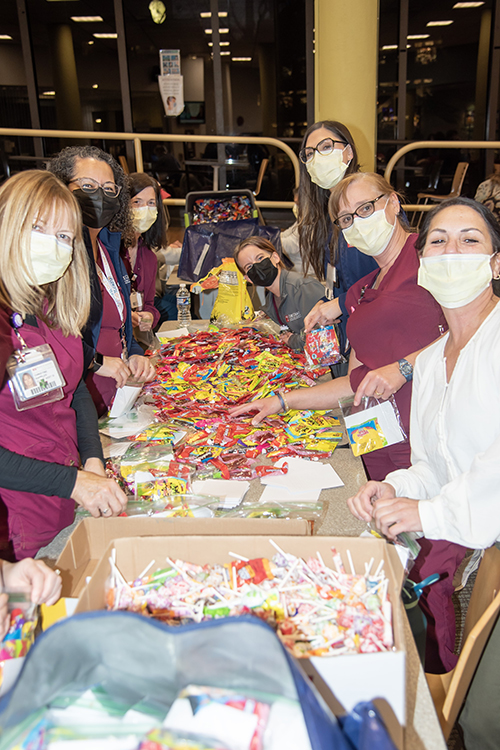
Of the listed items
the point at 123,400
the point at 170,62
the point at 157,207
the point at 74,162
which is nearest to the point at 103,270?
the point at 74,162

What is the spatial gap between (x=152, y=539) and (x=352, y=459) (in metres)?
0.93

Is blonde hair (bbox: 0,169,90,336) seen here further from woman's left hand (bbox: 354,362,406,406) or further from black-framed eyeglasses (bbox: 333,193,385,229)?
black-framed eyeglasses (bbox: 333,193,385,229)

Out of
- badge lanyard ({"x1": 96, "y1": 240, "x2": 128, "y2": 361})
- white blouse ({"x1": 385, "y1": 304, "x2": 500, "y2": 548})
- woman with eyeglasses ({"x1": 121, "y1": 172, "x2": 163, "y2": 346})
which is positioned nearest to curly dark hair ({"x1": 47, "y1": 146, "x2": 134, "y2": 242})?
badge lanyard ({"x1": 96, "y1": 240, "x2": 128, "y2": 361})

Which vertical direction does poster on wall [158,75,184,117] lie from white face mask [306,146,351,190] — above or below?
above

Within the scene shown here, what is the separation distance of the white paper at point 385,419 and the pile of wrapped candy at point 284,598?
2.43 feet

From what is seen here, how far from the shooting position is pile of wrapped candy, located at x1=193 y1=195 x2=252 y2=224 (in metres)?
5.32

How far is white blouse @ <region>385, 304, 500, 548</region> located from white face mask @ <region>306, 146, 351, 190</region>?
5.45 ft

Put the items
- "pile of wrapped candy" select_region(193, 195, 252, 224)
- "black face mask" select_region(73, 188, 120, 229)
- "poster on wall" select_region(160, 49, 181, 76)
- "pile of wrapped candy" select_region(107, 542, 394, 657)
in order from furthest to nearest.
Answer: "poster on wall" select_region(160, 49, 181, 76)
"pile of wrapped candy" select_region(193, 195, 252, 224)
"black face mask" select_region(73, 188, 120, 229)
"pile of wrapped candy" select_region(107, 542, 394, 657)

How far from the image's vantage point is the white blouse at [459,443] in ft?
4.45

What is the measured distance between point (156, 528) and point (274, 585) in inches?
12.9

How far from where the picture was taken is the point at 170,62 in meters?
8.64

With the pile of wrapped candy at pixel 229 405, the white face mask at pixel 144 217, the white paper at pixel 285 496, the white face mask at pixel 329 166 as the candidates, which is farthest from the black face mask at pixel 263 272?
the white paper at pixel 285 496

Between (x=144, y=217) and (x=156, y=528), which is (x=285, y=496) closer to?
(x=156, y=528)

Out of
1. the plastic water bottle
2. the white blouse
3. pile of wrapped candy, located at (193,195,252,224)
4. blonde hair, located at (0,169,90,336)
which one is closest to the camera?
the white blouse
